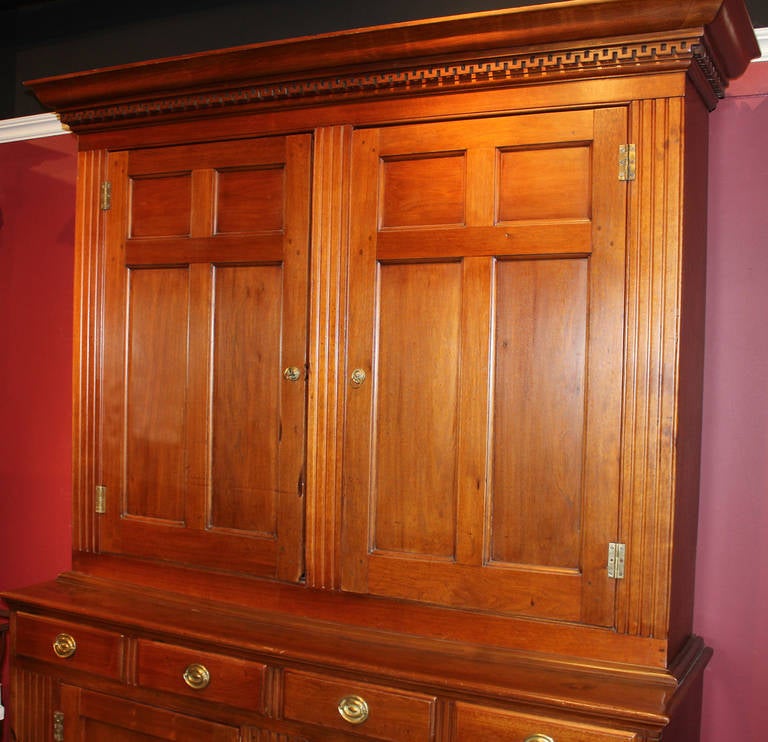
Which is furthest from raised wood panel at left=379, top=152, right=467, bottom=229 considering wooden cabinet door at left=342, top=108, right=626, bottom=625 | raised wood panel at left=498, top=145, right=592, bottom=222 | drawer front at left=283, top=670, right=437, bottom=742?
drawer front at left=283, top=670, right=437, bottom=742

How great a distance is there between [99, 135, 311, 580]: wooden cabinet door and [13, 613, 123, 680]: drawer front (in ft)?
0.80

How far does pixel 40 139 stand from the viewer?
10.2 ft

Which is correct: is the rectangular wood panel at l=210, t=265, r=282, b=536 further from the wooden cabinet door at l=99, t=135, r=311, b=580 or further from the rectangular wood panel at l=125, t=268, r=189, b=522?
the rectangular wood panel at l=125, t=268, r=189, b=522

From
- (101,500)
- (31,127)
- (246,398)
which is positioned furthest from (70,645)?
(31,127)

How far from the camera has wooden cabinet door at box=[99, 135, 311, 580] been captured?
7.34 feet

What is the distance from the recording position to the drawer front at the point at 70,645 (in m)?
2.29

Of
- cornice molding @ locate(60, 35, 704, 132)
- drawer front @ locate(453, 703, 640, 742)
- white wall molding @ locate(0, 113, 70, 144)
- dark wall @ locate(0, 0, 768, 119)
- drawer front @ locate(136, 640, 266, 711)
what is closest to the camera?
drawer front @ locate(453, 703, 640, 742)

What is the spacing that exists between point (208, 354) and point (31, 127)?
1.38m

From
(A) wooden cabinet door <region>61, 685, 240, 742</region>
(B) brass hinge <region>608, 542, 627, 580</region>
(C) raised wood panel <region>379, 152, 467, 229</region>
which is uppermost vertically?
(C) raised wood panel <region>379, 152, 467, 229</region>

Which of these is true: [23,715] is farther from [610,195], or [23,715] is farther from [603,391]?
[610,195]

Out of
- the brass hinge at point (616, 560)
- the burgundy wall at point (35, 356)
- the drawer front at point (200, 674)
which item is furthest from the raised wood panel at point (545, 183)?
the burgundy wall at point (35, 356)

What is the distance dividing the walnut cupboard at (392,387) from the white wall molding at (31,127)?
61cm

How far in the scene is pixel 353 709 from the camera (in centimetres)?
199

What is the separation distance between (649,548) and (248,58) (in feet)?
4.99
